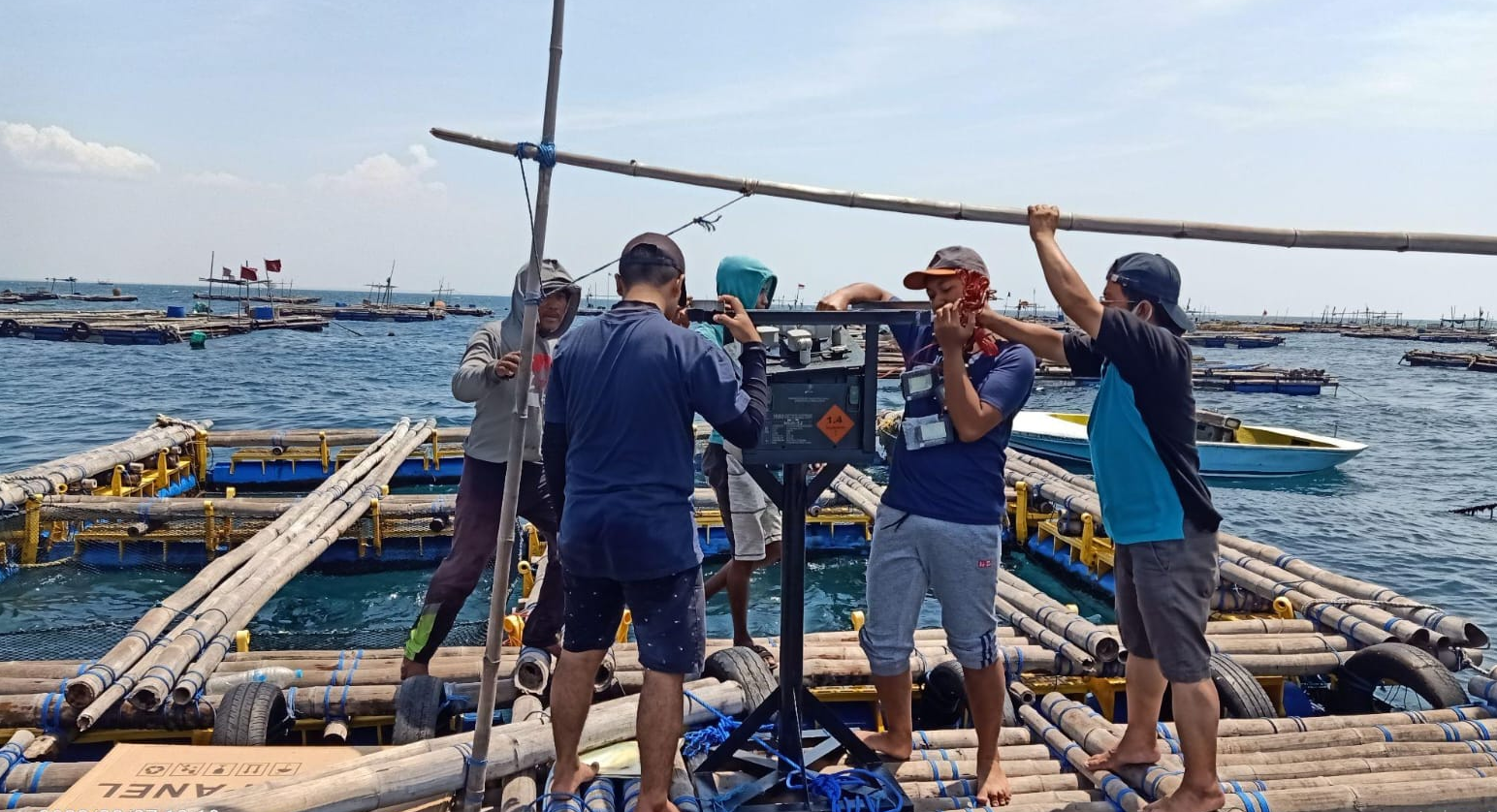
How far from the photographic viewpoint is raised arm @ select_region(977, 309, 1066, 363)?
369 centimetres

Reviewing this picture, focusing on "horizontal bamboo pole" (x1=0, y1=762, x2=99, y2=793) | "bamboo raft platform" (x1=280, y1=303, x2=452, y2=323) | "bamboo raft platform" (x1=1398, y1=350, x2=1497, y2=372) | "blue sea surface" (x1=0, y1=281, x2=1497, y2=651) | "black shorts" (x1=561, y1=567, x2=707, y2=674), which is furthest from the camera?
"bamboo raft platform" (x1=280, y1=303, x2=452, y2=323)

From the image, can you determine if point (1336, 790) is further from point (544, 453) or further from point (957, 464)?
point (544, 453)

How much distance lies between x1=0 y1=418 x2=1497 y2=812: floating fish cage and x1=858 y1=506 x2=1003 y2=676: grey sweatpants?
1.59ft

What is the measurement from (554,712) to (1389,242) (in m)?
3.79

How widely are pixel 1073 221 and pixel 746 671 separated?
9.73 ft

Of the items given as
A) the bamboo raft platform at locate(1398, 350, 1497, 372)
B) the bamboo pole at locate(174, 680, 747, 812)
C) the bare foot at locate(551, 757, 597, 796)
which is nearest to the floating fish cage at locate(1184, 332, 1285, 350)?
the bamboo raft platform at locate(1398, 350, 1497, 372)

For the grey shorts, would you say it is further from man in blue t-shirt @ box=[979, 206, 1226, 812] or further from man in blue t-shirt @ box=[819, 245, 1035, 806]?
man in blue t-shirt @ box=[819, 245, 1035, 806]

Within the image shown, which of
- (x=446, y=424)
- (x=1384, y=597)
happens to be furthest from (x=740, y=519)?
(x=446, y=424)

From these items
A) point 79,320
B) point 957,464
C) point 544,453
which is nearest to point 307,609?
point 544,453

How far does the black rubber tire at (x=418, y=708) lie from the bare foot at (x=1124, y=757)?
337 cm

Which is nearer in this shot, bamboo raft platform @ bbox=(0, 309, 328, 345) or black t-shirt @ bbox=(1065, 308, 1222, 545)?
black t-shirt @ bbox=(1065, 308, 1222, 545)

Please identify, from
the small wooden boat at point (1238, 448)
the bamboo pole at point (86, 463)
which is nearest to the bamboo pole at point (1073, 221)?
the bamboo pole at point (86, 463)

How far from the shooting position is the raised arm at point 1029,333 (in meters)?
3.69

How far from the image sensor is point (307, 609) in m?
11.5
